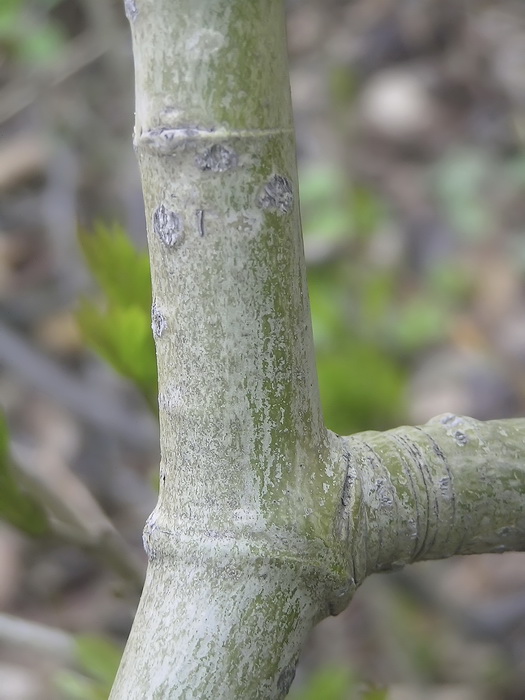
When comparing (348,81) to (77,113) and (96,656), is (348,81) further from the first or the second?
(96,656)

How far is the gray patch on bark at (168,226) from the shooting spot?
317mm

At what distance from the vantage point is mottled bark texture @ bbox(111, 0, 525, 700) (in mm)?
306

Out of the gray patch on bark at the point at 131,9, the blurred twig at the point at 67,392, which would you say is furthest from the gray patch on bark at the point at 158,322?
the blurred twig at the point at 67,392

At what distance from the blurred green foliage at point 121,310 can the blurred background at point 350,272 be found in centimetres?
21

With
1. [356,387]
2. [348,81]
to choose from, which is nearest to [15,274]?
[348,81]

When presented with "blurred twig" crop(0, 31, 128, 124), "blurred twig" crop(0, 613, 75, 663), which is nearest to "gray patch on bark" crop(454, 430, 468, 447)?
"blurred twig" crop(0, 613, 75, 663)

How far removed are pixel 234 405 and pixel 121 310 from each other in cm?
18

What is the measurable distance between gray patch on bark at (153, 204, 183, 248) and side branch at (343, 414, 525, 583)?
0.39 feet

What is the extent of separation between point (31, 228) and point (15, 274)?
159mm

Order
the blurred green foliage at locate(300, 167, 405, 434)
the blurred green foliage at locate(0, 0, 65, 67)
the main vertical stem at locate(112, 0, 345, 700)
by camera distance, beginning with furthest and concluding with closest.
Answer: the blurred green foliage at locate(0, 0, 65, 67)
the blurred green foliage at locate(300, 167, 405, 434)
the main vertical stem at locate(112, 0, 345, 700)

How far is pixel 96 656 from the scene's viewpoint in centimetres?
57

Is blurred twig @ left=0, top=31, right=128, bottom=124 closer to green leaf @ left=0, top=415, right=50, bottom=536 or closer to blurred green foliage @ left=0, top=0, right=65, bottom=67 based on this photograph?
blurred green foliage @ left=0, top=0, right=65, bottom=67

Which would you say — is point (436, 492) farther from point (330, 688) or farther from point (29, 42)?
point (29, 42)

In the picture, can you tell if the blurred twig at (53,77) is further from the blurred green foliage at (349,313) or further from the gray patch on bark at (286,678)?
the gray patch on bark at (286,678)
